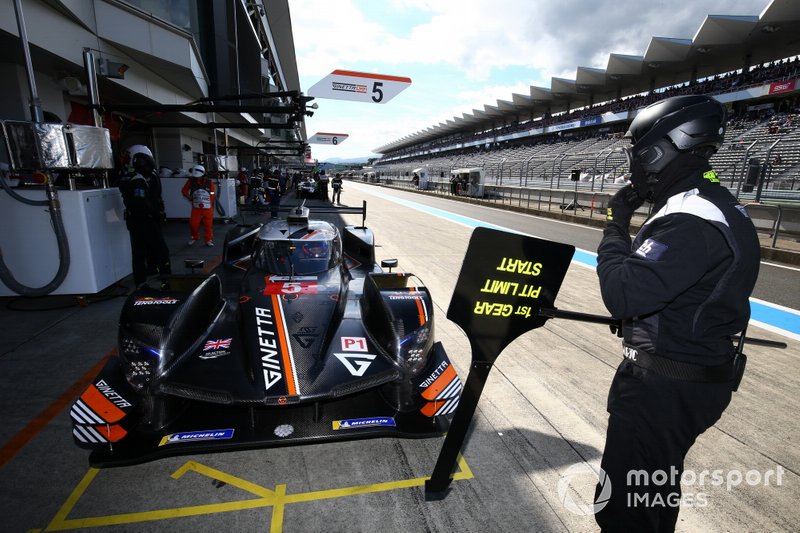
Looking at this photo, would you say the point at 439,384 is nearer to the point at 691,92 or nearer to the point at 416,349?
the point at 416,349

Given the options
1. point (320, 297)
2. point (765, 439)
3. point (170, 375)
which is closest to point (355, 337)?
point (320, 297)

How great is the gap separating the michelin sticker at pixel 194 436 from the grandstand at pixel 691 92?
9135 millimetres

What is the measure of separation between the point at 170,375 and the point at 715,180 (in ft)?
9.81

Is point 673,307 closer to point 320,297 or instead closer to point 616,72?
point 320,297

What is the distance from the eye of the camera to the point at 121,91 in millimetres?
9969

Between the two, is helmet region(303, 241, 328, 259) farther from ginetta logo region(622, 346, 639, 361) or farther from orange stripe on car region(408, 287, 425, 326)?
ginetta logo region(622, 346, 639, 361)

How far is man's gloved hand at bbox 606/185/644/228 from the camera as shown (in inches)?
67.9

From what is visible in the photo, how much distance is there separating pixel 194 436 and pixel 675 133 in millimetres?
2772

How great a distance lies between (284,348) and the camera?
2.70 m

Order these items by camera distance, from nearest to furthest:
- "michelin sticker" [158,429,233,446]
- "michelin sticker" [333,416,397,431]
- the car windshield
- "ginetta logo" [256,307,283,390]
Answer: "michelin sticker" [158,429,233,446] < "michelin sticker" [333,416,397,431] < "ginetta logo" [256,307,283,390] < the car windshield

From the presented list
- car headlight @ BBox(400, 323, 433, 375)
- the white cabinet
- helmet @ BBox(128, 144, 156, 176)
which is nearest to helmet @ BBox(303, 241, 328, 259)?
car headlight @ BBox(400, 323, 433, 375)

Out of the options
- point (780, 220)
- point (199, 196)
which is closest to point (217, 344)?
point (199, 196)

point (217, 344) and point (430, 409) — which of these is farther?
point (217, 344)

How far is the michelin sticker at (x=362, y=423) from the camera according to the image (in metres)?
2.35
